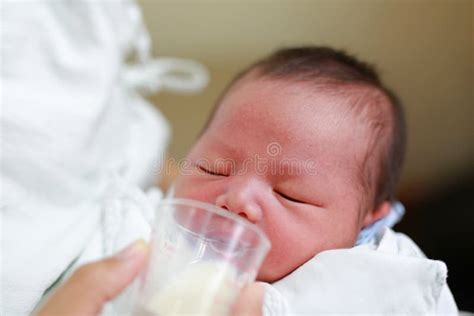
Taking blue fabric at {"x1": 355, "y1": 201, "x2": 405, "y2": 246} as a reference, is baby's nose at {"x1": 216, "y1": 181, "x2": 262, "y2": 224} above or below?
above

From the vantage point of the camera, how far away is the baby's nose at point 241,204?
0.72 metres

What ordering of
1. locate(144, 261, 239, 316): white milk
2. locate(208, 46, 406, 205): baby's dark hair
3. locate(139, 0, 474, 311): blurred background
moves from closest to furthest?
locate(144, 261, 239, 316): white milk
locate(208, 46, 406, 205): baby's dark hair
locate(139, 0, 474, 311): blurred background

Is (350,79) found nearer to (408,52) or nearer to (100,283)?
(100,283)

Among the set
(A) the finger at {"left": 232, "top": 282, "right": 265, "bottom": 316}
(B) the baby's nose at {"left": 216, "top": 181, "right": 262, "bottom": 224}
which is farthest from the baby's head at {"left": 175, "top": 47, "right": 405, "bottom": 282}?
(A) the finger at {"left": 232, "top": 282, "right": 265, "bottom": 316}

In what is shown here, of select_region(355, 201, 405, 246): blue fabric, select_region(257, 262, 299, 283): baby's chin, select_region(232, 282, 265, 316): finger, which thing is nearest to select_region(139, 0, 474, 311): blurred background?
select_region(355, 201, 405, 246): blue fabric

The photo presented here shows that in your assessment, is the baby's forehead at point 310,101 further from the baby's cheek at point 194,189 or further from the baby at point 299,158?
the baby's cheek at point 194,189

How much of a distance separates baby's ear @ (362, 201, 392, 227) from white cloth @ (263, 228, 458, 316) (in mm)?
204

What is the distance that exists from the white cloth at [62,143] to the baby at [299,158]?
0.22 metres

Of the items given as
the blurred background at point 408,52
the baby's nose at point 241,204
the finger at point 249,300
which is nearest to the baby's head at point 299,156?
the baby's nose at point 241,204

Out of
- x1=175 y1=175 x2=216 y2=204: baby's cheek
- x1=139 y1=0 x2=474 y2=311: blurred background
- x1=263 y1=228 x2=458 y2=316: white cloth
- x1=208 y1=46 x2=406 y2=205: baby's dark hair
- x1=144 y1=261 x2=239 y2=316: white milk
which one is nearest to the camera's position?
x1=144 y1=261 x2=239 y2=316: white milk

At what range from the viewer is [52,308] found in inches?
22.2

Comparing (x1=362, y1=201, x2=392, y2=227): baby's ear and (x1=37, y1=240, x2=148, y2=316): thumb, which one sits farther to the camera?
(x1=362, y1=201, x2=392, y2=227): baby's ear

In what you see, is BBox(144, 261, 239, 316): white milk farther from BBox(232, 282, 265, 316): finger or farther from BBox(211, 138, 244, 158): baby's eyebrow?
BBox(211, 138, 244, 158): baby's eyebrow

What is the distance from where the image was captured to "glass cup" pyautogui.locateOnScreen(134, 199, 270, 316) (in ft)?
1.76
